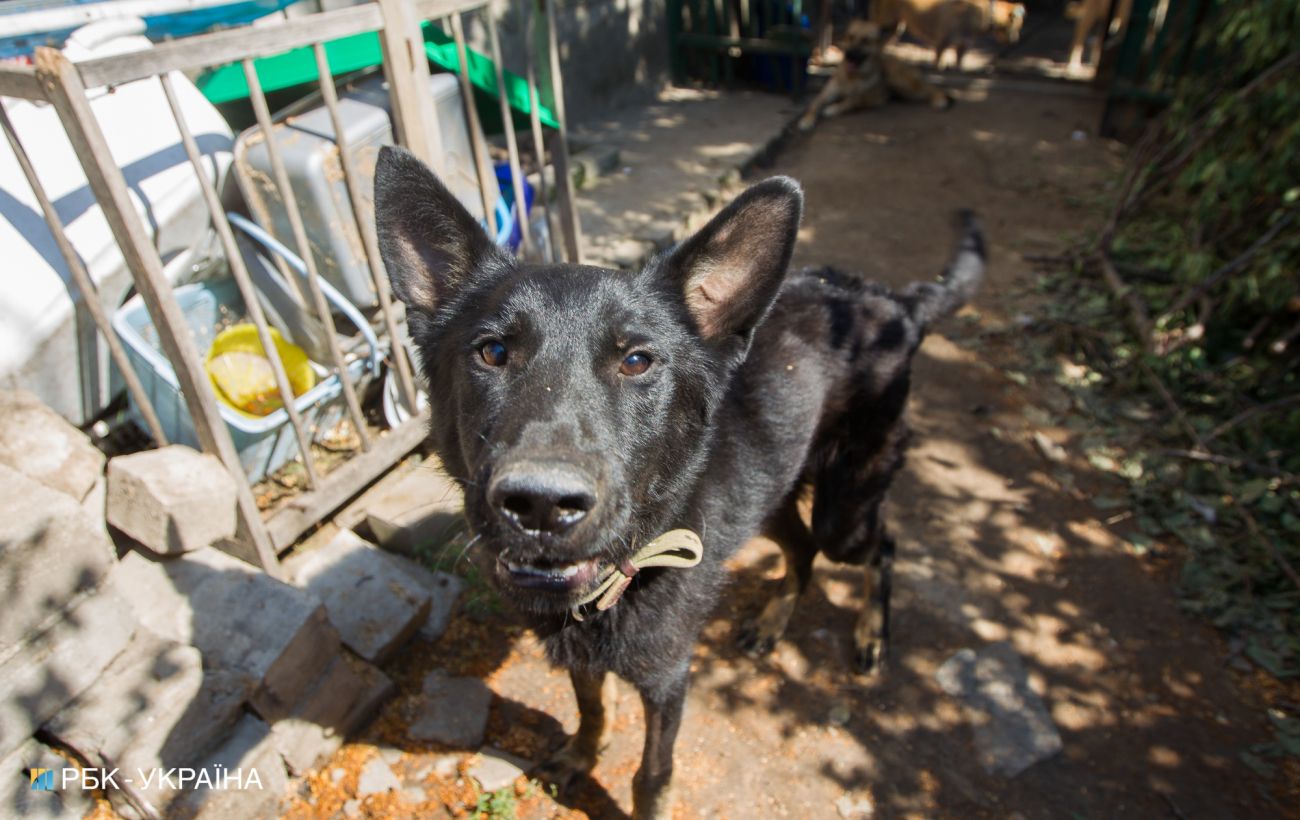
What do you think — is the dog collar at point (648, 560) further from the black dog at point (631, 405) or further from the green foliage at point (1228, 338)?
the green foliage at point (1228, 338)

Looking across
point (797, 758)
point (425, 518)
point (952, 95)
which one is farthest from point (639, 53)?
point (797, 758)

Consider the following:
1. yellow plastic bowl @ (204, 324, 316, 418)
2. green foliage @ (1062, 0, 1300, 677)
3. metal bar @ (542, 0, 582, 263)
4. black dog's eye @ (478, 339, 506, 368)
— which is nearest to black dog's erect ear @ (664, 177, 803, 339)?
black dog's eye @ (478, 339, 506, 368)

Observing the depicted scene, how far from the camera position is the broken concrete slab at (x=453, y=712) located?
115 inches

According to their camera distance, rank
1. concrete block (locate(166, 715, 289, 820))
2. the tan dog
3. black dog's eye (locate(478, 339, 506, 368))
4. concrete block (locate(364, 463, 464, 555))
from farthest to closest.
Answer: the tan dog → concrete block (locate(364, 463, 464, 555)) → concrete block (locate(166, 715, 289, 820)) → black dog's eye (locate(478, 339, 506, 368))


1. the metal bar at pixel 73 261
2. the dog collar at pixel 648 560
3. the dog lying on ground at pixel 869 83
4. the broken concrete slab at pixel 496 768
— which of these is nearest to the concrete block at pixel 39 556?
the metal bar at pixel 73 261

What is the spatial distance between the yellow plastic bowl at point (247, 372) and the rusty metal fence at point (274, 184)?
19 cm

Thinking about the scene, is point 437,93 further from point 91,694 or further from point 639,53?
point 639,53

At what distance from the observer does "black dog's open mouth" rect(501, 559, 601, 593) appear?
1.92 metres

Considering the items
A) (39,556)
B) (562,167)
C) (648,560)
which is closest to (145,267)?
(39,556)

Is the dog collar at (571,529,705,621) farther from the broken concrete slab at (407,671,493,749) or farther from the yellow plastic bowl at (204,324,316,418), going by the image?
the yellow plastic bowl at (204,324,316,418)

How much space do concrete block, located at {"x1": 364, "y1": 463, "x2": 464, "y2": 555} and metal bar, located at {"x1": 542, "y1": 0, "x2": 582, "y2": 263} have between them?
6.30ft

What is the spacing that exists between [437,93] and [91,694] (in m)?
3.11

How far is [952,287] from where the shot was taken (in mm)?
3355

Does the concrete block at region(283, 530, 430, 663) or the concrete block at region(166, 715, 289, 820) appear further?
the concrete block at region(283, 530, 430, 663)
